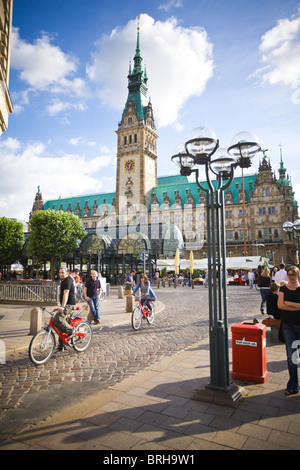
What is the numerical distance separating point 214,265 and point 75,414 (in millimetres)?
2901

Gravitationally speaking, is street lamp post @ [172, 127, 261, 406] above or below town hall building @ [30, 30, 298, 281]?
below

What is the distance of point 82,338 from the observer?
291 inches

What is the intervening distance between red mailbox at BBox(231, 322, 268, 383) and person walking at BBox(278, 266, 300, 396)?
44 cm

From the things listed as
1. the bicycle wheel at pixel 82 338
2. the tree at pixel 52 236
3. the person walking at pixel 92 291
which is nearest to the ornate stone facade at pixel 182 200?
the tree at pixel 52 236

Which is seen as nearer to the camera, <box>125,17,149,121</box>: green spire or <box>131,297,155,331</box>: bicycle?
<box>131,297,155,331</box>: bicycle

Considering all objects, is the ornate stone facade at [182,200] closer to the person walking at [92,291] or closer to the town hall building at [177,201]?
the town hall building at [177,201]

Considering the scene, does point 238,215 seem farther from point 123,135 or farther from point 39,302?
point 39,302

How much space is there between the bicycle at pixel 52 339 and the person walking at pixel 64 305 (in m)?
0.12

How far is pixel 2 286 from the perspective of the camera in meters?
17.8

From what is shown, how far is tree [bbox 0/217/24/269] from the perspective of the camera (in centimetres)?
4475

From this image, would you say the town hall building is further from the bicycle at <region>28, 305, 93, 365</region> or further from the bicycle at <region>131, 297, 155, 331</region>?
the bicycle at <region>28, 305, 93, 365</region>

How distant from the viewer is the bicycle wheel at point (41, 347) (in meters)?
5.97

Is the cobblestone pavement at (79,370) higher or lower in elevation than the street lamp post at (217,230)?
lower

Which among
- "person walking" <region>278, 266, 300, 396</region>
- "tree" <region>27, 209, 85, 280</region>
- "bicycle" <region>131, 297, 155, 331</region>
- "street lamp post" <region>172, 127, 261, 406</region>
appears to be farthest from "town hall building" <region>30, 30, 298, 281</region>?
"person walking" <region>278, 266, 300, 396</region>
